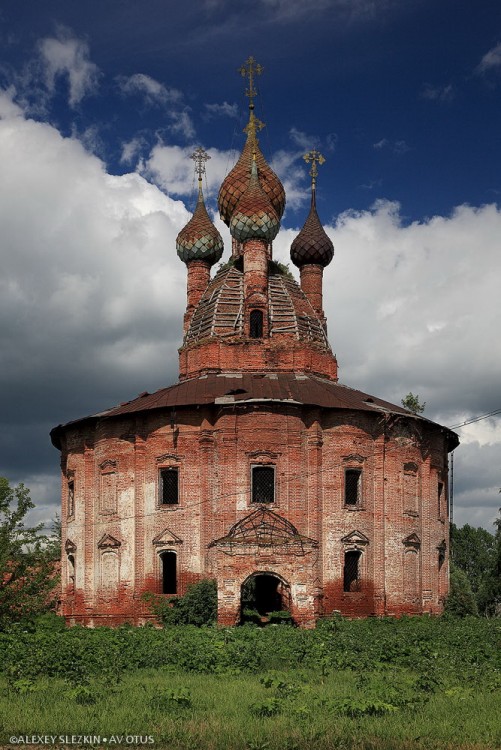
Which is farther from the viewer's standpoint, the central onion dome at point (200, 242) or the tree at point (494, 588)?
the tree at point (494, 588)

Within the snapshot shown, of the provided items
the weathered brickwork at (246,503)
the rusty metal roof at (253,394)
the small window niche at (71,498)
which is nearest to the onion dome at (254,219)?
the rusty metal roof at (253,394)

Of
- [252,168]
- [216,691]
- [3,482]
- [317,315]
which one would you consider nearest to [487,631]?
[216,691]

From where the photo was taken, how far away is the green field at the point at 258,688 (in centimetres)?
1194

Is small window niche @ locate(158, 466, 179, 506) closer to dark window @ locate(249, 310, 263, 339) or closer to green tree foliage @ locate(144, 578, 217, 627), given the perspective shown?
green tree foliage @ locate(144, 578, 217, 627)

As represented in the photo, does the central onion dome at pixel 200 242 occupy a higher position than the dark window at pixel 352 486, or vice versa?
the central onion dome at pixel 200 242

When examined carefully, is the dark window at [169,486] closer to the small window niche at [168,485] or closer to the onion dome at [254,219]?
the small window niche at [168,485]

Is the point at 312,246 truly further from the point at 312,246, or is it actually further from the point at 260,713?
the point at 260,713

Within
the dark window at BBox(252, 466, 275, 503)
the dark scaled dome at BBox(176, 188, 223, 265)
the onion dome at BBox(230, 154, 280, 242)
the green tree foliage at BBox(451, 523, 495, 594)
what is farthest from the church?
the green tree foliage at BBox(451, 523, 495, 594)

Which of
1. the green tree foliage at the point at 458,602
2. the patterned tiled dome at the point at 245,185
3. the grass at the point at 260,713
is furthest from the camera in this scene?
→ the patterned tiled dome at the point at 245,185

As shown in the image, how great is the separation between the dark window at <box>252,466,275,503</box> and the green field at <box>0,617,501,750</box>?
22.4 ft

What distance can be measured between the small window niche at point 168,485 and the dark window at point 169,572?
1.72 metres

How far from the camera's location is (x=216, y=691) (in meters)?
15.1

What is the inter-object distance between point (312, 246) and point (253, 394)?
10.9 m

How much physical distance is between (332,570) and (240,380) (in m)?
7.12
